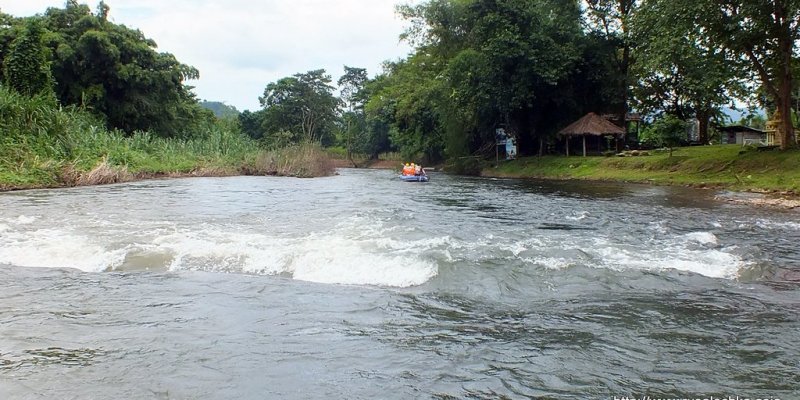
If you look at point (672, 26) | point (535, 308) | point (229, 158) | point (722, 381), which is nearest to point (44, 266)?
point (535, 308)

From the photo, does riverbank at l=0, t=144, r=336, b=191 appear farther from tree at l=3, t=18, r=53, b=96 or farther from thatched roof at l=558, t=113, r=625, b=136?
thatched roof at l=558, t=113, r=625, b=136

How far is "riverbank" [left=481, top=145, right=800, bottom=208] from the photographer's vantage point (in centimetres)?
1845

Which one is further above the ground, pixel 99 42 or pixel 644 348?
pixel 99 42

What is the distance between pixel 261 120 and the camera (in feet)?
228

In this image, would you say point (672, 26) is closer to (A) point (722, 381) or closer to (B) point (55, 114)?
(A) point (722, 381)

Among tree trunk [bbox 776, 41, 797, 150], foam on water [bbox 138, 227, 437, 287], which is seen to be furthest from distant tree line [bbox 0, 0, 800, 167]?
foam on water [bbox 138, 227, 437, 287]

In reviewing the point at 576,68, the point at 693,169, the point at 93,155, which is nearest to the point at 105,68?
the point at 93,155

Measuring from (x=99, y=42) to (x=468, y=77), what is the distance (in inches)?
903

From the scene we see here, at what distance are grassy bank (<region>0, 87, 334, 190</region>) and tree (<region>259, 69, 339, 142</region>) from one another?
28412mm

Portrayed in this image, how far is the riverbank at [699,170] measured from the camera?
1845 cm

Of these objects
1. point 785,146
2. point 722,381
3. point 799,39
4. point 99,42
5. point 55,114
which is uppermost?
point 99,42

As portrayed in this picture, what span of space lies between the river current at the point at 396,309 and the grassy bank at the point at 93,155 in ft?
36.0

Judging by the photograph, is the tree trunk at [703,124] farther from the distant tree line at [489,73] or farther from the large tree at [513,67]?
the large tree at [513,67]

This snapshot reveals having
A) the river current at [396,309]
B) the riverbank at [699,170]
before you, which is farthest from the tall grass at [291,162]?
the river current at [396,309]
